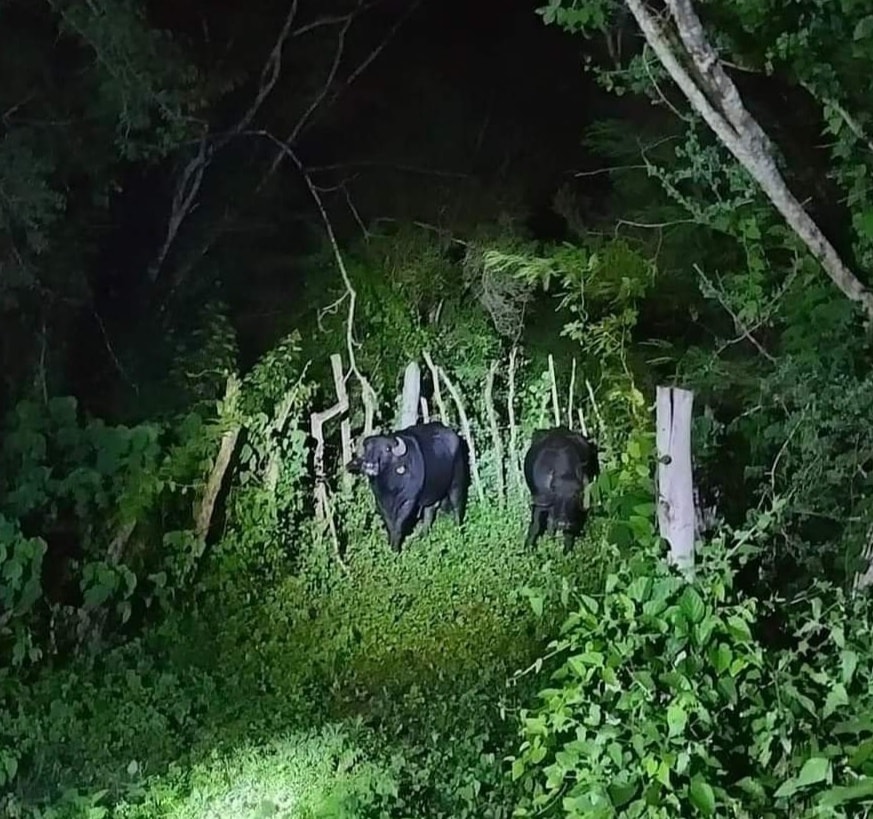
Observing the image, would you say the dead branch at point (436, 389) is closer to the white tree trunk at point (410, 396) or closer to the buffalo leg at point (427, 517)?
the white tree trunk at point (410, 396)

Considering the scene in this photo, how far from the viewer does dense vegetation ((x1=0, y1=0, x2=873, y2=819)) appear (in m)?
2.07

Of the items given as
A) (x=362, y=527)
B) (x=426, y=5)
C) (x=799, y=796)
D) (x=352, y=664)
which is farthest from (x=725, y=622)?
(x=426, y=5)

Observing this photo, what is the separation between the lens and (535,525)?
336cm

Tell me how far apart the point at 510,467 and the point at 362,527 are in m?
0.45

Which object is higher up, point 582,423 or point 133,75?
point 133,75

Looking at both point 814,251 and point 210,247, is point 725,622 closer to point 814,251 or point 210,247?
point 814,251

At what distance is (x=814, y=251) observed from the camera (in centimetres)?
222

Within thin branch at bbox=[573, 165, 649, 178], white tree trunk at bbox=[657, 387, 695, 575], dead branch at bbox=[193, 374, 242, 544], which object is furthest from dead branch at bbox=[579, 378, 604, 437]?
white tree trunk at bbox=[657, 387, 695, 575]

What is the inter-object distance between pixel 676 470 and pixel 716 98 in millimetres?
621

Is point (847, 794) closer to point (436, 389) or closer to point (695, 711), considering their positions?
point (695, 711)

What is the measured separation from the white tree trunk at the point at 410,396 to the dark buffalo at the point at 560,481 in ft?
1.11

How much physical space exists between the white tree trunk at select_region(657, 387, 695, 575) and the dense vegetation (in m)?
0.08

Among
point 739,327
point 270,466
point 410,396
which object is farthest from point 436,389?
point 739,327

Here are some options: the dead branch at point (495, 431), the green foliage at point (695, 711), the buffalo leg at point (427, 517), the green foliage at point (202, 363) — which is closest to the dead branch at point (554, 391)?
the dead branch at point (495, 431)
